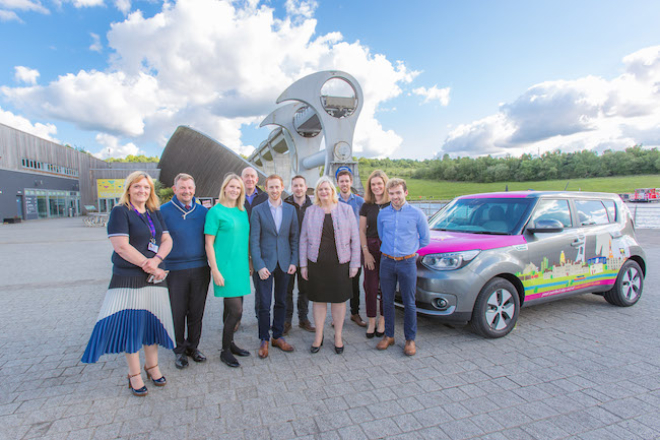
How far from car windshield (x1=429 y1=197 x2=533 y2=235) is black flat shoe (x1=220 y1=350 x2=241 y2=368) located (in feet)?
10.2

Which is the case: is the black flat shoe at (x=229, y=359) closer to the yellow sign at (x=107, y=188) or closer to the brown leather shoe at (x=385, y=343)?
the brown leather shoe at (x=385, y=343)

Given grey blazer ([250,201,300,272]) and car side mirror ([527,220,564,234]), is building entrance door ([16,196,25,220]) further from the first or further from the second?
car side mirror ([527,220,564,234])

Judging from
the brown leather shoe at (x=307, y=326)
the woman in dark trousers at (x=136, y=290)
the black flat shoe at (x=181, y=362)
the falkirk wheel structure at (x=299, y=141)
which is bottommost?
the brown leather shoe at (x=307, y=326)

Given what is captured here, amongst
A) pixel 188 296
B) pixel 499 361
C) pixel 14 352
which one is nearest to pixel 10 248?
pixel 14 352

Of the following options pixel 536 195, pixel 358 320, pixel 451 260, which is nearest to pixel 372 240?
pixel 451 260

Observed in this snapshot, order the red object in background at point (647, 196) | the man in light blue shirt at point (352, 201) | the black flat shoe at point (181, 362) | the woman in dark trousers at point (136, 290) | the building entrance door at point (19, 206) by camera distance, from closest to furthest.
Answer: the woman in dark trousers at point (136, 290), the black flat shoe at point (181, 362), the man in light blue shirt at point (352, 201), the building entrance door at point (19, 206), the red object in background at point (647, 196)

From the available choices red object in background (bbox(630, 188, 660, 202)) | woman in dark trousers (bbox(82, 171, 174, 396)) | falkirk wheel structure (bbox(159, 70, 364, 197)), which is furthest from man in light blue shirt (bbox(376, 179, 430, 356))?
red object in background (bbox(630, 188, 660, 202))

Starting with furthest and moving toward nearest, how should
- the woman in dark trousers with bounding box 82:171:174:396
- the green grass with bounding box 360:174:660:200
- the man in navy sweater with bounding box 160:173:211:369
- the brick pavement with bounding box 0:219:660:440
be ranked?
the green grass with bounding box 360:174:660:200, the man in navy sweater with bounding box 160:173:211:369, the woman in dark trousers with bounding box 82:171:174:396, the brick pavement with bounding box 0:219:660:440

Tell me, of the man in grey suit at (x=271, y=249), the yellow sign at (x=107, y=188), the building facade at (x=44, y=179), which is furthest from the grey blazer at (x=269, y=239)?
the building facade at (x=44, y=179)

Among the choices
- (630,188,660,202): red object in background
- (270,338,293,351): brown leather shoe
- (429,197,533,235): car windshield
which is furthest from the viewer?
(630,188,660,202): red object in background

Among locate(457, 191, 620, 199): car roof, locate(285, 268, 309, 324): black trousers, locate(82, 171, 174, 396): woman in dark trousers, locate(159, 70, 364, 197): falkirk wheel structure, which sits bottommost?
locate(285, 268, 309, 324): black trousers

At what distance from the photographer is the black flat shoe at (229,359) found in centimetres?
348

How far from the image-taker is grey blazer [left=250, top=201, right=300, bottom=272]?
145 inches

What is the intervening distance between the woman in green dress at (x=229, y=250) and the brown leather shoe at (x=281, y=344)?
53 centimetres
